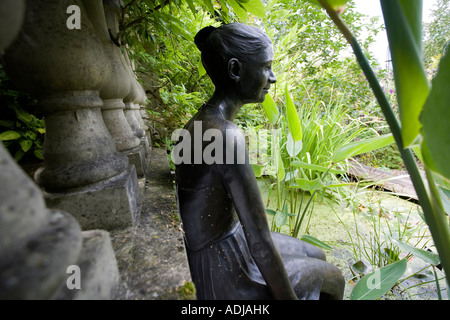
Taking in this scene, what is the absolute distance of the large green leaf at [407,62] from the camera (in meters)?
0.29

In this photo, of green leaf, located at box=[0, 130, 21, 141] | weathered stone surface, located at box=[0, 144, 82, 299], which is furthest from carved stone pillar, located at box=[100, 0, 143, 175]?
weathered stone surface, located at box=[0, 144, 82, 299]

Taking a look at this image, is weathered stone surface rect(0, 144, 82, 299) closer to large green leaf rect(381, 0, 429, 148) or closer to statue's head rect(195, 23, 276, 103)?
large green leaf rect(381, 0, 429, 148)

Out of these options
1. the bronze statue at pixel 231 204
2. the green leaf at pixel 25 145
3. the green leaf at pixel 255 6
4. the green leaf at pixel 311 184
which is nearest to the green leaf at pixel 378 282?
the bronze statue at pixel 231 204

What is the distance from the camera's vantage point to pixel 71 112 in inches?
22.9

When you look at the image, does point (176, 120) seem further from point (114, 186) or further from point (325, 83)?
point (325, 83)

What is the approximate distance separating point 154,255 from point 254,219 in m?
0.28

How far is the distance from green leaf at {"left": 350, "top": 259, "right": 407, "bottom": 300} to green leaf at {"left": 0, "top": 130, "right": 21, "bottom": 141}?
157cm

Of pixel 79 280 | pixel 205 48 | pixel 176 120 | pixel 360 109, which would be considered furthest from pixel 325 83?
pixel 79 280

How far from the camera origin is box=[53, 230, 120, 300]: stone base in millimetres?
297

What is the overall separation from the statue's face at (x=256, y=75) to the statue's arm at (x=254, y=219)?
0.73ft

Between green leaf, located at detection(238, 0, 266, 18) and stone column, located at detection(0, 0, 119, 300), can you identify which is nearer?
stone column, located at detection(0, 0, 119, 300)

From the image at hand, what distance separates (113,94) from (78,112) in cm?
39

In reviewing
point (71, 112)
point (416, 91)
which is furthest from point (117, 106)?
point (416, 91)

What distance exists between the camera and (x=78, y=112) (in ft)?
1.92
